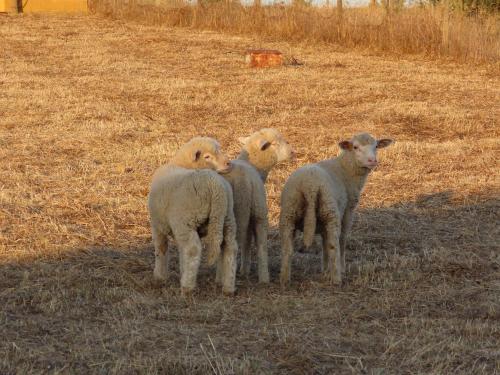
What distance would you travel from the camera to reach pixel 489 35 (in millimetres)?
21375

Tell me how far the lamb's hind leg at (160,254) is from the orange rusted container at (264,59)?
14574 mm

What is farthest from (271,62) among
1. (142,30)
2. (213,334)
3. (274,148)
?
(213,334)

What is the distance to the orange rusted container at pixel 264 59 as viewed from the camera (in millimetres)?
21500

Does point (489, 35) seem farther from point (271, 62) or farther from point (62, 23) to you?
point (62, 23)

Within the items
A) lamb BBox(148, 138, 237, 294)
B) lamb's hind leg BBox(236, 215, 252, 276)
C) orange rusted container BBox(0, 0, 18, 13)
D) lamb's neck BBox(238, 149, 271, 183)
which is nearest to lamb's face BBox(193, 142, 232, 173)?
lamb BBox(148, 138, 237, 294)

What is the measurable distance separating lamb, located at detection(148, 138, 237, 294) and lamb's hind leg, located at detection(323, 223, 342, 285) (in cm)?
86

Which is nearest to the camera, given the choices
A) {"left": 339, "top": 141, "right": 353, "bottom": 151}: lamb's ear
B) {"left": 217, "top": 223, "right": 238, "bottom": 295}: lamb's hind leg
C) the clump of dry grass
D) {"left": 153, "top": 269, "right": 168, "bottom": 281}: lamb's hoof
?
{"left": 217, "top": 223, "right": 238, "bottom": 295}: lamb's hind leg

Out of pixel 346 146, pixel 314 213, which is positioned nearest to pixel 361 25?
pixel 346 146

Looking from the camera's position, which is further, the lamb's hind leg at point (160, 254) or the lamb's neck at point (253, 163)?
the lamb's neck at point (253, 163)

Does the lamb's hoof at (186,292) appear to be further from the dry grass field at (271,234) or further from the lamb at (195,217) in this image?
the dry grass field at (271,234)

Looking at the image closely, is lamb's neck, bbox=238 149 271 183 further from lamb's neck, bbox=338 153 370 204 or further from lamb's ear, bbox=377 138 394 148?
lamb's ear, bbox=377 138 394 148

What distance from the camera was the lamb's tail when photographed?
288 inches

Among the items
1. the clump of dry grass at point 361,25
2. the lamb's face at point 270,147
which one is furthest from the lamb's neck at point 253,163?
the clump of dry grass at point 361,25

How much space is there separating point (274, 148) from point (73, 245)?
207 centimetres
